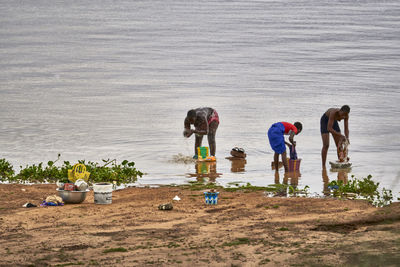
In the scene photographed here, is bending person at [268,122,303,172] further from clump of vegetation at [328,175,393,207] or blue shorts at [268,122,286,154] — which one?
clump of vegetation at [328,175,393,207]

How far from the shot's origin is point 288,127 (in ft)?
49.5

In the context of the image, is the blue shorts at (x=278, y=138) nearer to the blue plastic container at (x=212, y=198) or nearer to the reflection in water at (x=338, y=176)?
the reflection in water at (x=338, y=176)

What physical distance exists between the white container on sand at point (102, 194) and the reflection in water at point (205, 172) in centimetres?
321

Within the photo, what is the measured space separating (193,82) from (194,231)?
87.8 feet

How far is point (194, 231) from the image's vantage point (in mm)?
9148

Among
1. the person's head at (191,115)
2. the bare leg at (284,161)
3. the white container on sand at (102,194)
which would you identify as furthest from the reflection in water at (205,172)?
the white container on sand at (102,194)

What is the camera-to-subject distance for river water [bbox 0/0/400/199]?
1792 centimetres

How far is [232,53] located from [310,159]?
31.0 metres

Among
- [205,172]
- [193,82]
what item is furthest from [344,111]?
[193,82]

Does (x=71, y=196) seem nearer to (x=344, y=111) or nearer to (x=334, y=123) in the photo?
(x=344, y=111)

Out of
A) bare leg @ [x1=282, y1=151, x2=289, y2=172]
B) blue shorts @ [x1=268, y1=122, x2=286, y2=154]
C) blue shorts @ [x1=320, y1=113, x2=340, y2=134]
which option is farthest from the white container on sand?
blue shorts @ [x1=320, y1=113, x2=340, y2=134]

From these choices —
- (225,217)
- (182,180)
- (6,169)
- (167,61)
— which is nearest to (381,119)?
(182,180)

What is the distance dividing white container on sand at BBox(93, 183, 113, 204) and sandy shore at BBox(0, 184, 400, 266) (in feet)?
0.44

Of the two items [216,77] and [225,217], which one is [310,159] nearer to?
[225,217]
